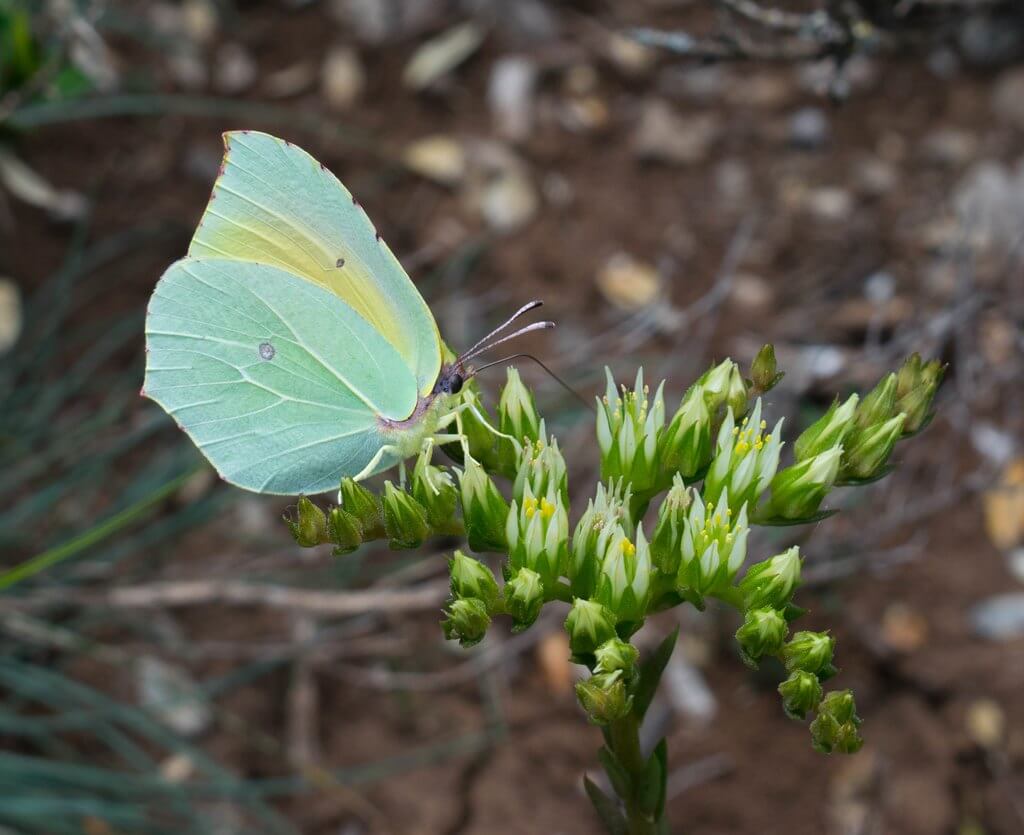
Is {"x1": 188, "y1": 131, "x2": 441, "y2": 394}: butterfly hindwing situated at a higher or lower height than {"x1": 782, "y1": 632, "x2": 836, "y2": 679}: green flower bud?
higher

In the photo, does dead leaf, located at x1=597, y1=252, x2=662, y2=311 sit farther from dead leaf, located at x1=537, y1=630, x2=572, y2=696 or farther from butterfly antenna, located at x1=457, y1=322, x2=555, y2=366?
butterfly antenna, located at x1=457, y1=322, x2=555, y2=366

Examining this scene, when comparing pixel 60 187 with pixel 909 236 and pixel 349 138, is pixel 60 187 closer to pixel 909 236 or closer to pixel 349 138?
pixel 349 138

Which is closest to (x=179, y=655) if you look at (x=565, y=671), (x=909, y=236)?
(x=565, y=671)

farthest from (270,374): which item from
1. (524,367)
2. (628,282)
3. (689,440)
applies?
(628,282)

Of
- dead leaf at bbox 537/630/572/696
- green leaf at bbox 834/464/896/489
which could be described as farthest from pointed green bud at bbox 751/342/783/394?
dead leaf at bbox 537/630/572/696

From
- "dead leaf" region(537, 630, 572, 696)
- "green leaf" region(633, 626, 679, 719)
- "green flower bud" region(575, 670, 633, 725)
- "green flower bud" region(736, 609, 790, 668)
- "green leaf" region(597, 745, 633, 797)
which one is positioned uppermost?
"green flower bud" region(736, 609, 790, 668)

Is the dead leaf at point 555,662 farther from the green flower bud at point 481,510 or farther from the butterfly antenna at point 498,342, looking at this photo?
the green flower bud at point 481,510
